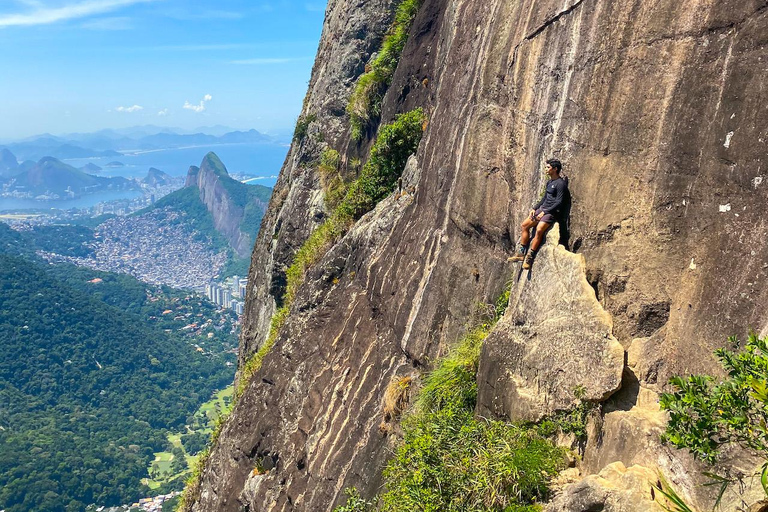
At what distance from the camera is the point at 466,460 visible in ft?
21.7

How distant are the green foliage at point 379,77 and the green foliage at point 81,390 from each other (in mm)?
60438

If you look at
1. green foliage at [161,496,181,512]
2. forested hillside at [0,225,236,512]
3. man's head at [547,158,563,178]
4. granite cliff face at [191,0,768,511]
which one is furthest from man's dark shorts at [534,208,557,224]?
forested hillside at [0,225,236,512]

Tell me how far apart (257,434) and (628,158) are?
10.6 m

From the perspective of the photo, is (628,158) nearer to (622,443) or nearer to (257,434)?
(622,443)

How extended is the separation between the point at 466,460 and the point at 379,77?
44.6 ft

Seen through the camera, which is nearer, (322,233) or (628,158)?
(628,158)

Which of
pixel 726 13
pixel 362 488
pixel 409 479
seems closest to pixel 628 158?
pixel 726 13

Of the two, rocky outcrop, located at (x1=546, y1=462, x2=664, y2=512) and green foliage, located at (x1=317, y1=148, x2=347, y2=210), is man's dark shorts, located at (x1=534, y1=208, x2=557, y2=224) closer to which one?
rocky outcrop, located at (x1=546, y1=462, x2=664, y2=512)

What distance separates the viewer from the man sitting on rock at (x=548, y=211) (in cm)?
692

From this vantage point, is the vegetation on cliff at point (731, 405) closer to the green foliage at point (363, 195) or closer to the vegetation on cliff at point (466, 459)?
the vegetation on cliff at point (466, 459)

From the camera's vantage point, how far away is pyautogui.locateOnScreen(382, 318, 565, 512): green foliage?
614 cm

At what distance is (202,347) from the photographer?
4783 inches

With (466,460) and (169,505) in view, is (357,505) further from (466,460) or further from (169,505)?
(169,505)

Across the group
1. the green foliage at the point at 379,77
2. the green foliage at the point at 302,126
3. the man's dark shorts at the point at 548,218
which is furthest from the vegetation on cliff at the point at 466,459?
the green foliage at the point at 302,126
